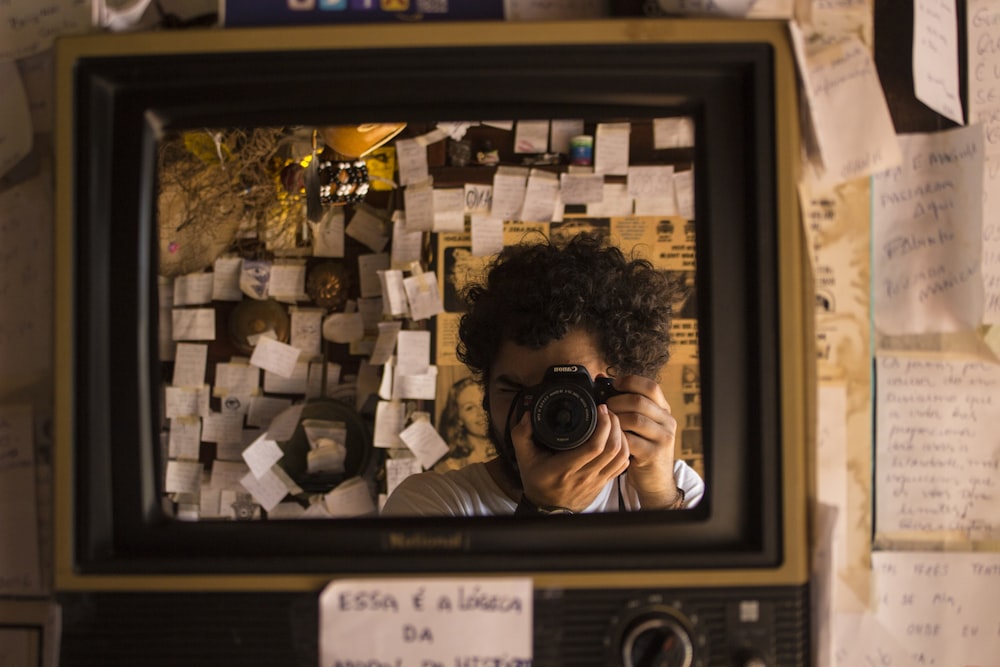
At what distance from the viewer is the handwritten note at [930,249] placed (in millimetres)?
671

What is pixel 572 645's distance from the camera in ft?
1.92

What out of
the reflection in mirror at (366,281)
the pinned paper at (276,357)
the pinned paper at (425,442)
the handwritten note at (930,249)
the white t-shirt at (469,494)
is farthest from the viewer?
the pinned paper at (276,357)

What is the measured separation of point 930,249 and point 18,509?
931 millimetres

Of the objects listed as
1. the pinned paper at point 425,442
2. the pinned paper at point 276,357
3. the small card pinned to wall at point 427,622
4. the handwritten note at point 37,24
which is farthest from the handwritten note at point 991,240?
the pinned paper at point 276,357

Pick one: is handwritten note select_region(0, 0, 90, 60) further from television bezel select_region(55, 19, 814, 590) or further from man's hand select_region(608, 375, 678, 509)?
man's hand select_region(608, 375, 678, 509)

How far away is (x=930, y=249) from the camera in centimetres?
68

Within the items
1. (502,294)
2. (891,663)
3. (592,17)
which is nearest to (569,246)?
(502,294)

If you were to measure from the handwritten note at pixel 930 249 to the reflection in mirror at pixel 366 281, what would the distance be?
0.41 meters

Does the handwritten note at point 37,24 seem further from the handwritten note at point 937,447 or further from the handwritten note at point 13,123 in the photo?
the handwritten note at point 937,447

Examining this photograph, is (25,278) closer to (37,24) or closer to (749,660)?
(37,24)

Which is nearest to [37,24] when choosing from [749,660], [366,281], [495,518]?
[495,518]

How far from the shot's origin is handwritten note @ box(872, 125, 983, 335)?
0.67 metres

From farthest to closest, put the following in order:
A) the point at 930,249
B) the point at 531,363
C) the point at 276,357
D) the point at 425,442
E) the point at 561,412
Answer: the point at 276,357, the point at 425,442, the point at 531,363, the point at 561,412, the point at 930,249

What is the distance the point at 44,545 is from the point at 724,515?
0.66 metres
